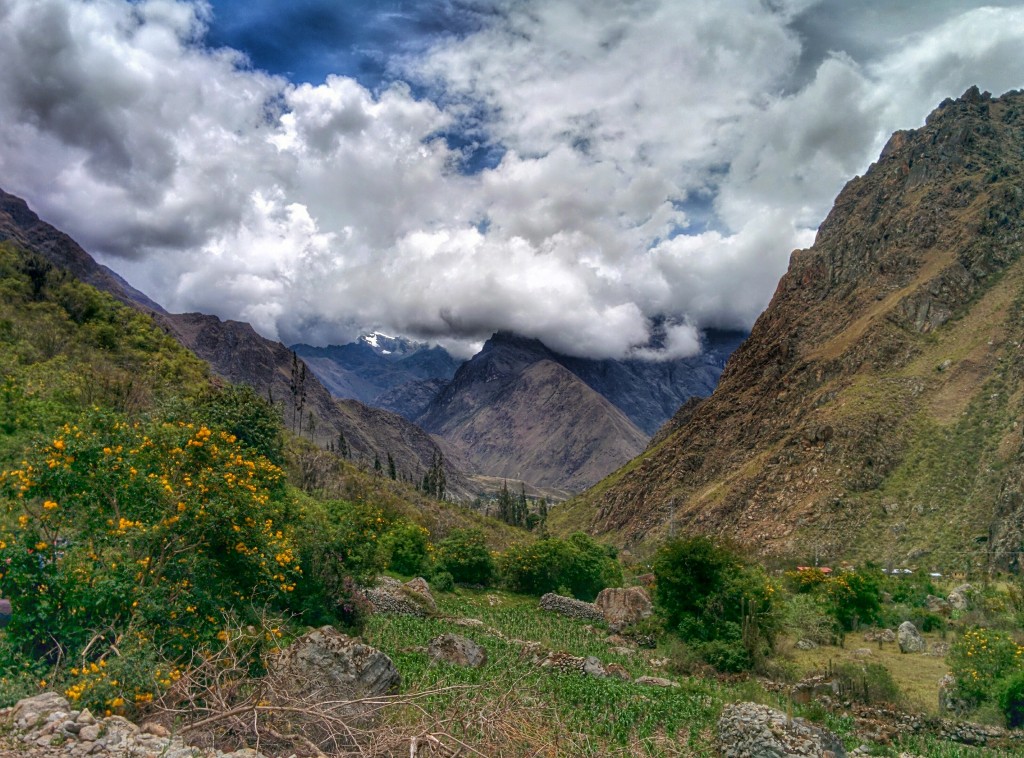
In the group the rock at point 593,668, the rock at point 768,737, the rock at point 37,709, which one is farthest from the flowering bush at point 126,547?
the rock at point 593,668

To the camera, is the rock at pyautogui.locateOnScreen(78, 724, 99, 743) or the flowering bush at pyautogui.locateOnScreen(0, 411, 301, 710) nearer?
the rock at pyautogui.locateOnScreen(78, 724, 99, 743)

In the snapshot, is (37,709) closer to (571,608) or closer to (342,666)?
(342,666)

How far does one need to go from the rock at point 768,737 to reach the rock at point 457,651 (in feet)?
24.9

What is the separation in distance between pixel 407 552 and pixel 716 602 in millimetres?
18817

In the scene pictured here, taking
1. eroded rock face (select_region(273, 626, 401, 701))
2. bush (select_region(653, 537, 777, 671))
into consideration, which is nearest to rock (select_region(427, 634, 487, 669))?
eroded rock face (select_region(273, 626, 401, 701))

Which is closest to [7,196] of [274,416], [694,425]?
[694,425]

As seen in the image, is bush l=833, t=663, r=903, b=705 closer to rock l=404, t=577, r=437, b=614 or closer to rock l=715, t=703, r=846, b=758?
rock l=715, t=703, r=846, b=758

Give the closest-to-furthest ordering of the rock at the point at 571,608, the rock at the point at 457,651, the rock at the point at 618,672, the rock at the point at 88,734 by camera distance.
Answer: the rock at the point at 88,734, the rock at the point at 457,651, the rock at the point at 618,672, the rock at the point at 571,608

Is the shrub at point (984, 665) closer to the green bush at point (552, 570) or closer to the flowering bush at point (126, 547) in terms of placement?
the flowering bush at point (126, 547)

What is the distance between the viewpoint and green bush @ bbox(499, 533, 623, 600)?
40.2m

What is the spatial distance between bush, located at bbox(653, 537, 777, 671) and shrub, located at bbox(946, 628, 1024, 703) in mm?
6695

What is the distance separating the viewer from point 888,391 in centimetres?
8325

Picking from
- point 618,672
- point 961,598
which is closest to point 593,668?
point 618,672

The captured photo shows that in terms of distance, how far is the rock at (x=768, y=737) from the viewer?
13.2 m
